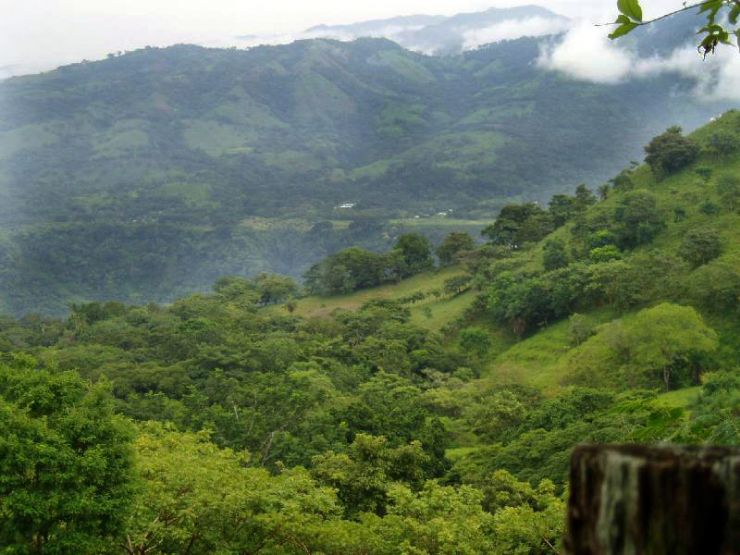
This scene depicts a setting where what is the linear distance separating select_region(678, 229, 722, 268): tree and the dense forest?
10 centimetres

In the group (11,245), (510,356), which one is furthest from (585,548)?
(11,245)

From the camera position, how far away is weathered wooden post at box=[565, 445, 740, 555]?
1054 mm

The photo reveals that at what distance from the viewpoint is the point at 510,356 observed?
37438mm

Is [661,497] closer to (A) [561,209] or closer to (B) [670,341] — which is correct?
(B) [670,341]

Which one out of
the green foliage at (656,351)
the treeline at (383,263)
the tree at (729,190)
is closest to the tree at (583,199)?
the treeline at (383,263)

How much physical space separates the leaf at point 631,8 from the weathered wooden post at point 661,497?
1314 millimetres

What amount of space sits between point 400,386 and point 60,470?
21.5 m

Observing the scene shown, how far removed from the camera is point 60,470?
10305mm

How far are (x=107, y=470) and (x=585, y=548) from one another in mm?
10714

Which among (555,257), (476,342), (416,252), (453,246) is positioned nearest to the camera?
(476,342)

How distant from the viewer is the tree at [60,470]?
998 cm

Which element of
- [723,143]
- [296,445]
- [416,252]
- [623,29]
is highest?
[623,29]

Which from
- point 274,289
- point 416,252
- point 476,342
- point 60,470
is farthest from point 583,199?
point 60,470

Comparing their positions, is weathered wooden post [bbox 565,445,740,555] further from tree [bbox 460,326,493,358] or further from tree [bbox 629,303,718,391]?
tree [bbox 460,326,493,358]
